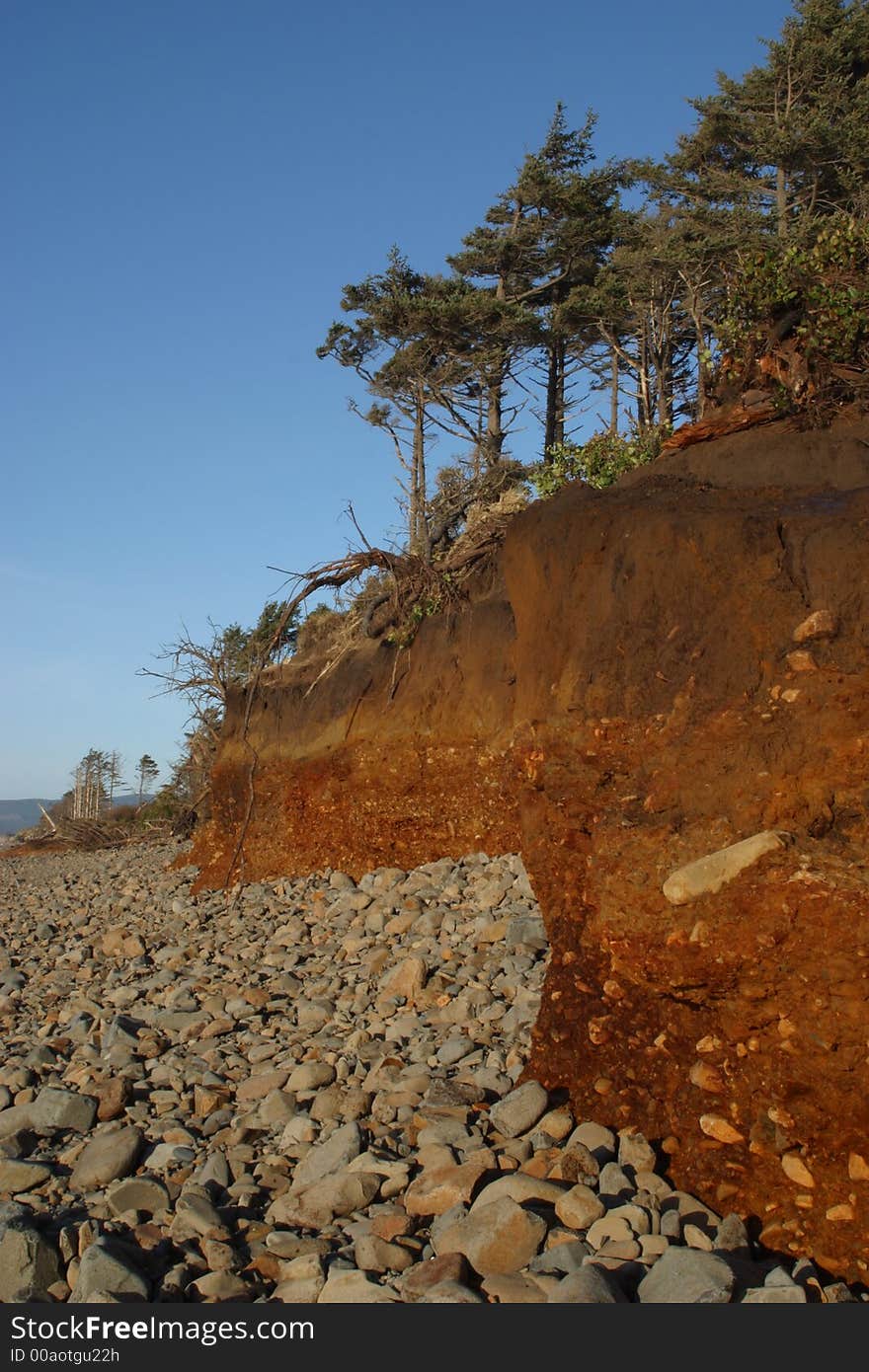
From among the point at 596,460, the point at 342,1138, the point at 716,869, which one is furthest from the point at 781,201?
the point at 342,1138

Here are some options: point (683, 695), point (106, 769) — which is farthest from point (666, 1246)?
point (106, 769)

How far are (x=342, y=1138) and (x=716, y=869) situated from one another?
2284 millimetres

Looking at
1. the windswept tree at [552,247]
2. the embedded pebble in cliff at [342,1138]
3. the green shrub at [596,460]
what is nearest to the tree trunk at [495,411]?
the windswept tree at [552,247]

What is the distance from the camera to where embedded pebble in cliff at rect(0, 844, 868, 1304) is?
3.60 m

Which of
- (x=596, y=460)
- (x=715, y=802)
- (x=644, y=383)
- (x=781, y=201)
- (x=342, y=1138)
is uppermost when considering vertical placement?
(x=781, y=201)

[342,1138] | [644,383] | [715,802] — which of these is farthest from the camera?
[644,383]

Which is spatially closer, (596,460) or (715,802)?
(715,802)

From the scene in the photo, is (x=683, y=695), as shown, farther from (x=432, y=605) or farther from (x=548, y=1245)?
(x=432, y=605)

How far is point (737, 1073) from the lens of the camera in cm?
374

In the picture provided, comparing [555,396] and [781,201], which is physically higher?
[781,201]

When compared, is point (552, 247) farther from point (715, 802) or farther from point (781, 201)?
point (715, 802)

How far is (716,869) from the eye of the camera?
386 centimetres

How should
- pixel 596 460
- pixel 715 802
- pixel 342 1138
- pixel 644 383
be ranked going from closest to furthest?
pixel 715 802 < pixel 342 1138 < pixel 596 460 < pixel 644 383

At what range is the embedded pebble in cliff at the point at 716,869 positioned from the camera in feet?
12.3
